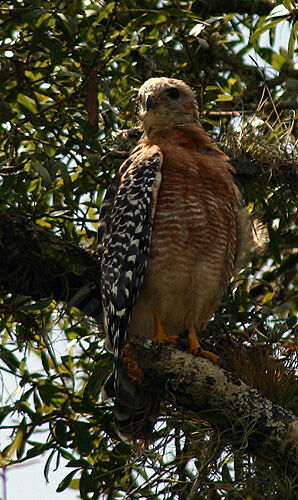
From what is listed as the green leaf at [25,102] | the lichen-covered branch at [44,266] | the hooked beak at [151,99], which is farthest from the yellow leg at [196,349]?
the green leaf at [25,102]

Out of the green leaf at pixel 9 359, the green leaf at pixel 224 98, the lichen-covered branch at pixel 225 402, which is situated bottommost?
the lichen-covered branch at pixel 225 402

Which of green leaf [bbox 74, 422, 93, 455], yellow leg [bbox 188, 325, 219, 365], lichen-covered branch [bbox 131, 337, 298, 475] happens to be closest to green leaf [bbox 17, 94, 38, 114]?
yellow leg [bbox 188, 325, 219, 365]

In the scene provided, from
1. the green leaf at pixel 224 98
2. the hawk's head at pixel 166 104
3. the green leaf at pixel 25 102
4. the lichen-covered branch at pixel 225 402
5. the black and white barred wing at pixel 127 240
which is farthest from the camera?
the green leaf at pixel 224 98

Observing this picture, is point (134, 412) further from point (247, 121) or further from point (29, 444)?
point (247, 121)

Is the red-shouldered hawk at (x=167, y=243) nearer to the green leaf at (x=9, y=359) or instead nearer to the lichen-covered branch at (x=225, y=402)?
the lichen-covered branch at (x=225, y=402)

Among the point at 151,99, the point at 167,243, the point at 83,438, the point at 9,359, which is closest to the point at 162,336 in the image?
the point at 167,243

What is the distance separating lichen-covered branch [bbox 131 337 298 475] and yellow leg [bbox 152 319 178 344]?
0.51 m

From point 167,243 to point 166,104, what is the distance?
1.05 m

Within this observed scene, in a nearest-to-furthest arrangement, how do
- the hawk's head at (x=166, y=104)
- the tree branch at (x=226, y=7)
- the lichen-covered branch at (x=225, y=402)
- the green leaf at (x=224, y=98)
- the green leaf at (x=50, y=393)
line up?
the lichen-covered branch at (x=225, y=402) < the green leaf at (x=50, y=393) < the hawk's head at (x=166, y=104) < the green leaf at (x=224, y=98) < the tree branch at (x=226, y=7)

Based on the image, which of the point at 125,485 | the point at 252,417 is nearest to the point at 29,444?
the point at 125,485

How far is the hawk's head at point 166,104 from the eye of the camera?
509cm

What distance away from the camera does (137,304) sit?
473cm

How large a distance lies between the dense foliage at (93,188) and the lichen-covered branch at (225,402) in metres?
0.21

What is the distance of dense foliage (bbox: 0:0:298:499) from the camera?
448 centimetres
